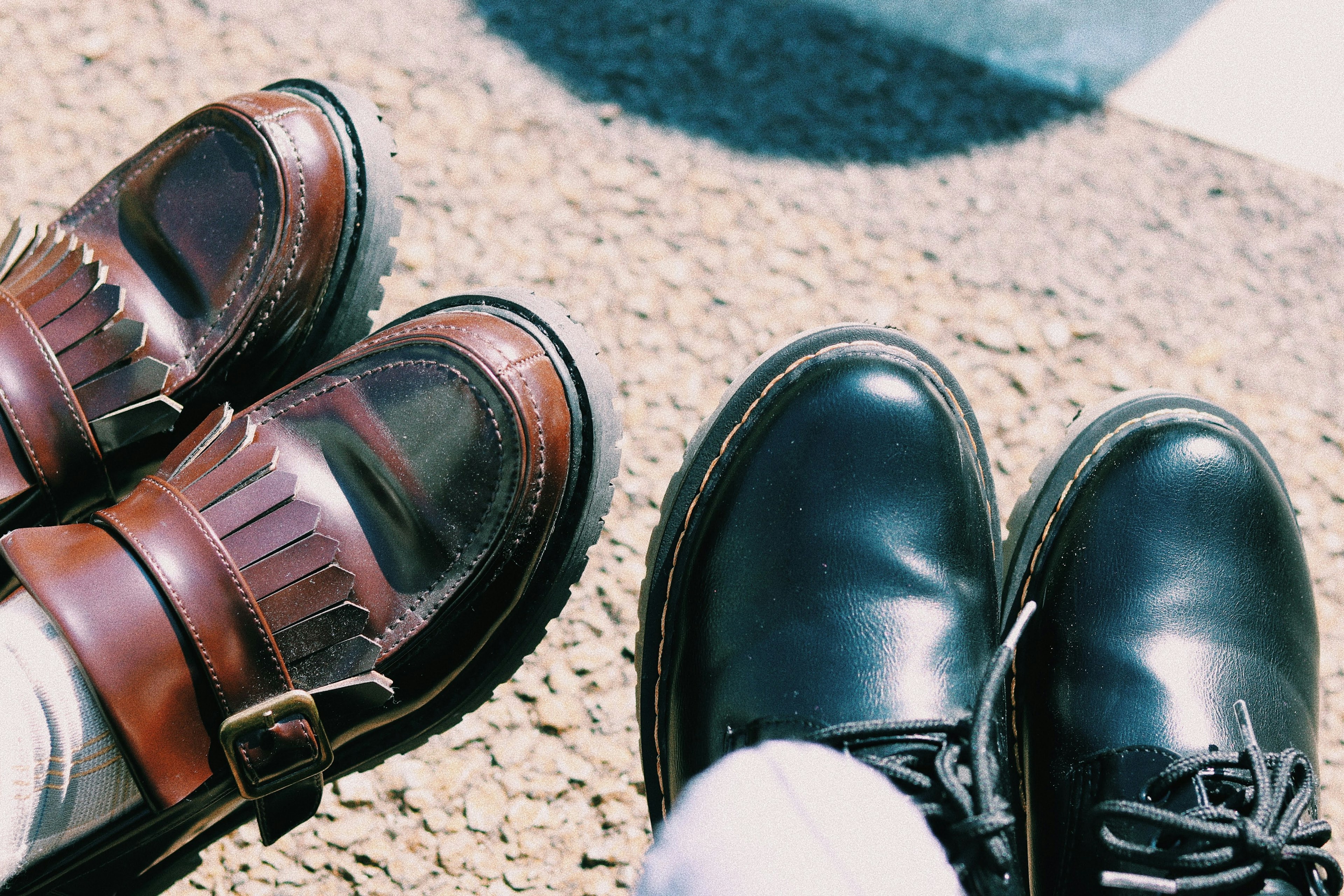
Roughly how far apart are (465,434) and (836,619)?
1.66ft

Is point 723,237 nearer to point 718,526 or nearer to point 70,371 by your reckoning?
point 718,526

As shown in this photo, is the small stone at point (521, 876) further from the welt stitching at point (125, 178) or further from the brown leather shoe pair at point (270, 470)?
the welt stitching at point (125, 178)

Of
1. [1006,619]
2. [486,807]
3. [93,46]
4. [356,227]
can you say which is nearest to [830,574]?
[1006,619]

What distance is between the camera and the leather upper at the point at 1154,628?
1197 millimetres

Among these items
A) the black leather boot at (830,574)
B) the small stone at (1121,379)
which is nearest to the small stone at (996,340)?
the small stone at (1121,379)

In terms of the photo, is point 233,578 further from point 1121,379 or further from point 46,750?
point 1121,379

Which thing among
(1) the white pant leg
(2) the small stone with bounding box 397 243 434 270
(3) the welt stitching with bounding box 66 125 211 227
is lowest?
(1) the white pant leg

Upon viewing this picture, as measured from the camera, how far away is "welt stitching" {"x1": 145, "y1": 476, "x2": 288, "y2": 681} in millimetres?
1019

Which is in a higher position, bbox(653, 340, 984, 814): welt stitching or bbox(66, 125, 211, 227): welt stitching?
bbox(66, 125, 211, 227): welt stitching

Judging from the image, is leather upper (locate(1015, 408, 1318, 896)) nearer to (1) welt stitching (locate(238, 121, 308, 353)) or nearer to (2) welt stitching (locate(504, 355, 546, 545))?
(2) welt stitching (locate(504, 355, 546, 545))

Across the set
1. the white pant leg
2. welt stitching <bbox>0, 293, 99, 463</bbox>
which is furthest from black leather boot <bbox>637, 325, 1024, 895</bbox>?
welt stitching <bbox>0, 293, 99, 463</bbox>

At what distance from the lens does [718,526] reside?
131 centimetres

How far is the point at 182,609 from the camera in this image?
3.23 feet

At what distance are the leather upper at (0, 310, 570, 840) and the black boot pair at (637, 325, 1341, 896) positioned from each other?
26 centimetres
